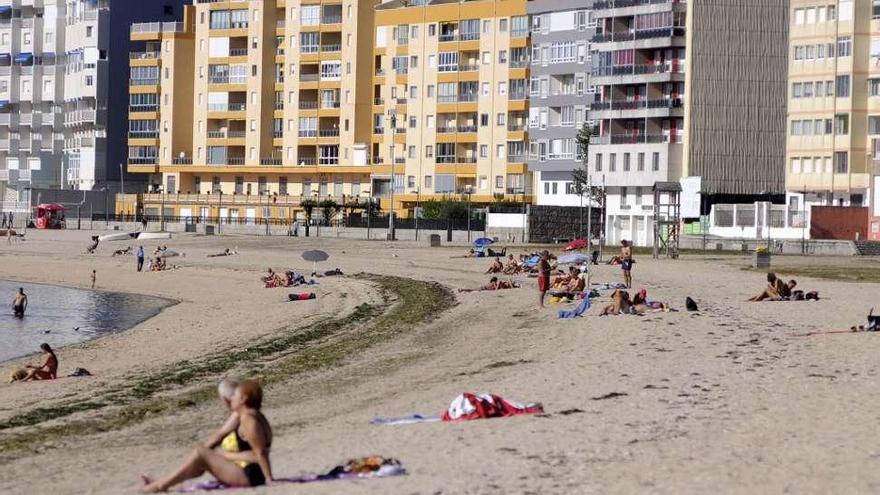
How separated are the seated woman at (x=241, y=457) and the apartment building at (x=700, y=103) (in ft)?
226

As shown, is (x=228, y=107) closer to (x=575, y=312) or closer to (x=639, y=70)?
(x=639, y=70)

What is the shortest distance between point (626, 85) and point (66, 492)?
7427 cm

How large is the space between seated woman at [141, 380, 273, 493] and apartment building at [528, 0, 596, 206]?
7760cm

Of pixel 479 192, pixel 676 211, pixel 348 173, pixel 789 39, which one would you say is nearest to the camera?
pixel 676 211

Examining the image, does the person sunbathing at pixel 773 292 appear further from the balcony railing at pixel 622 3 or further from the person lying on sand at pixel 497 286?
the balcony railing at pixel 622 3

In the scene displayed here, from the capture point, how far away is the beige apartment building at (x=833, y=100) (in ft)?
249

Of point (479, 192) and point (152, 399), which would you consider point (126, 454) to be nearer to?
point (152, 399)

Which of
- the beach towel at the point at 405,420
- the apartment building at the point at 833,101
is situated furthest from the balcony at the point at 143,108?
the beach towel at the point at 405,420

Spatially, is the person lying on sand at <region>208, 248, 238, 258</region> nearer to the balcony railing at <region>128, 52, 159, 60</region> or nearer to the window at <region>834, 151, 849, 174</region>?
the window at <region>834, 151, 849, 174</region>

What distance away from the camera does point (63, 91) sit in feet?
431

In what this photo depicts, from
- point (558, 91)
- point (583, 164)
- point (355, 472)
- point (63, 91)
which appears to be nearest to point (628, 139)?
point (583, 164)

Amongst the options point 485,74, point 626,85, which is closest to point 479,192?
point 485,74

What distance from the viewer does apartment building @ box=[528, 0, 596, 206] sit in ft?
303

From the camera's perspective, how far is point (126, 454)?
1781 centimetres
